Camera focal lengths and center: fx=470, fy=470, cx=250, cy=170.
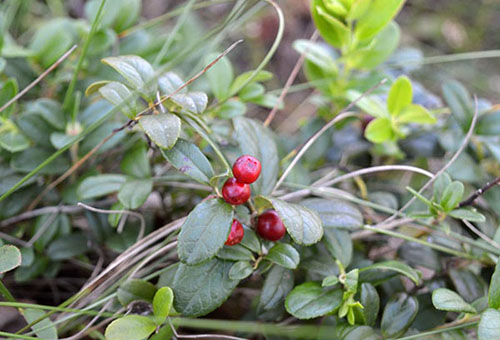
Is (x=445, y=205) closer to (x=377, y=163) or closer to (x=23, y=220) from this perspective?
(x=377, y=163)

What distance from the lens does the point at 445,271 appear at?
114 cm

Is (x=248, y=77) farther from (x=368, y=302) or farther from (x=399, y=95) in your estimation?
(x=368, y=302)

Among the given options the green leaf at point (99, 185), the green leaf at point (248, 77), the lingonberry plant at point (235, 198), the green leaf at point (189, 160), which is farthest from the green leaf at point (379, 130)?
the green leaf at point (99, 185)

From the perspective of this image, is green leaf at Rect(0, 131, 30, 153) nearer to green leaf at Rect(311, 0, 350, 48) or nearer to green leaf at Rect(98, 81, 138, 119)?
green leaf at Rect(98, 81, 138, 119)

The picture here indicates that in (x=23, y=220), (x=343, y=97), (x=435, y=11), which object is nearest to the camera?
(x=23, y=220)

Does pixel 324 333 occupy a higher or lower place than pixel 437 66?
higher

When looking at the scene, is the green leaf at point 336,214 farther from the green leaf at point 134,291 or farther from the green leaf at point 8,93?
the green leaf at point 8,93

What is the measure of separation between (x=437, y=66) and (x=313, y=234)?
78.4 inches

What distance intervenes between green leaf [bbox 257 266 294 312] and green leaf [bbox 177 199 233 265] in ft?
0.68

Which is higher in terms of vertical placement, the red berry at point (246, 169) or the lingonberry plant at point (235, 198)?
the red berry at point (246, 169)

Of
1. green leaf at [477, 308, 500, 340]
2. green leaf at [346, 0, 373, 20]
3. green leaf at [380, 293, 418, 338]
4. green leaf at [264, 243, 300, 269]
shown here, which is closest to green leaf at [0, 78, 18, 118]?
green leaf at [264, 243, 300, 269]

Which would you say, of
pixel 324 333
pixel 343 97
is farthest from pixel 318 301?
pixel 343 97

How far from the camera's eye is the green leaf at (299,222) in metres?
0.82

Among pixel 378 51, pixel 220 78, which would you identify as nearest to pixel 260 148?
pixel 220 78
